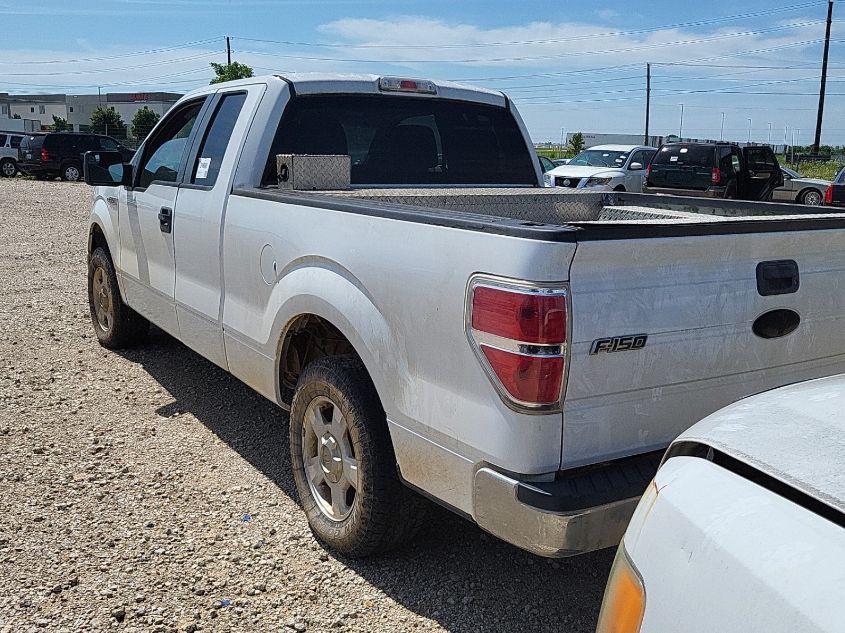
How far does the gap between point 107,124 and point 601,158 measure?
2432 inches

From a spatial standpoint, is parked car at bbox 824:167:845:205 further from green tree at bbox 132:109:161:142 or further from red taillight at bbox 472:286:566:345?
green tree at bbox 132:109:161:142

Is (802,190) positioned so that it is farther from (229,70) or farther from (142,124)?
(142,124)

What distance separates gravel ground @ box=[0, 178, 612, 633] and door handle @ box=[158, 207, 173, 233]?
118cm

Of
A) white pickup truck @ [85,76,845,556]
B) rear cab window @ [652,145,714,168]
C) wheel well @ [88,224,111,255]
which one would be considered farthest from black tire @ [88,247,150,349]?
rear cab window @ [652,145,714,168]

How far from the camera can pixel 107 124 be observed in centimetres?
7356

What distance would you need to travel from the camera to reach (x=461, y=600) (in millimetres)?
3291

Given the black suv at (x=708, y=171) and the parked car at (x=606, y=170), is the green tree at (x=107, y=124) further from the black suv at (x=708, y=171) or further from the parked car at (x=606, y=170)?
the black suv at (x=708, y=171)

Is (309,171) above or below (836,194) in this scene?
above

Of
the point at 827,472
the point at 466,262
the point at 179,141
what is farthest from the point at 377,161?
the point at 827,472

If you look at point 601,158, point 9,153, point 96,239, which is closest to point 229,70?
point 9,153

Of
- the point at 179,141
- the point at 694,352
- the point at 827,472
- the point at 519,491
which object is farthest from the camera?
the point at 179,141

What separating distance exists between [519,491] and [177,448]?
9.21 ft

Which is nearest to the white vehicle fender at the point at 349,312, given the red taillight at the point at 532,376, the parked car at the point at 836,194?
the red taillight at the point at 532,376

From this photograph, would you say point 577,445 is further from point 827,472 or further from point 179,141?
point 179,141
